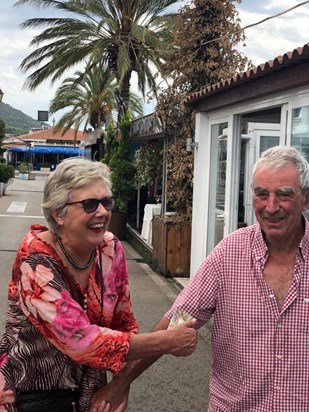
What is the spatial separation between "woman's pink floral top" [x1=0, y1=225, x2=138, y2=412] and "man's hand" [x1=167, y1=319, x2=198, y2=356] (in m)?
0.18

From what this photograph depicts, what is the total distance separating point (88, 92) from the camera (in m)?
33.3

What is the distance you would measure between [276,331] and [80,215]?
0.78 m

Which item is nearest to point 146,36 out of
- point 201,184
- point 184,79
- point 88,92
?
point 184,79

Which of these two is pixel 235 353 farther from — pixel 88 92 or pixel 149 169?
pixel 88 92

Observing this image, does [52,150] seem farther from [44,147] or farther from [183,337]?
[183,337]

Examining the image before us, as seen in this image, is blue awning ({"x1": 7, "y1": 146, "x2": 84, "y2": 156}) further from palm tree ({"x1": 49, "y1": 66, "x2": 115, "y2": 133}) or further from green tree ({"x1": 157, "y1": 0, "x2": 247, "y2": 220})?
green tree ({"x1": 157, "y1": 0, "x2": 247, "y2": 220})

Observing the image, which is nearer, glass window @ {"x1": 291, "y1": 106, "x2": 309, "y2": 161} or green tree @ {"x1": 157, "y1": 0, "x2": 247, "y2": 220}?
glass window @ {"x1": 291, "y1": 106, "x2": 309, "y2": 161}

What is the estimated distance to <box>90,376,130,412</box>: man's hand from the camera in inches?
78.7

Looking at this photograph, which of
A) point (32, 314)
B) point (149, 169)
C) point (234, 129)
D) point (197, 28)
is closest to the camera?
point (32, 314)

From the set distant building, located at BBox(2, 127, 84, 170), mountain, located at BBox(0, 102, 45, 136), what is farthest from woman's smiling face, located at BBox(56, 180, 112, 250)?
mountain, located at BBox(0, 102, 45, 136)

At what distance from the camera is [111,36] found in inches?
667

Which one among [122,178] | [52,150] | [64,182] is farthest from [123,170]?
[52,150]

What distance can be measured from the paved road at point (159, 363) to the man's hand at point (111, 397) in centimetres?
216

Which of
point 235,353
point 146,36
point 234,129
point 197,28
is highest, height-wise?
point 146,36
